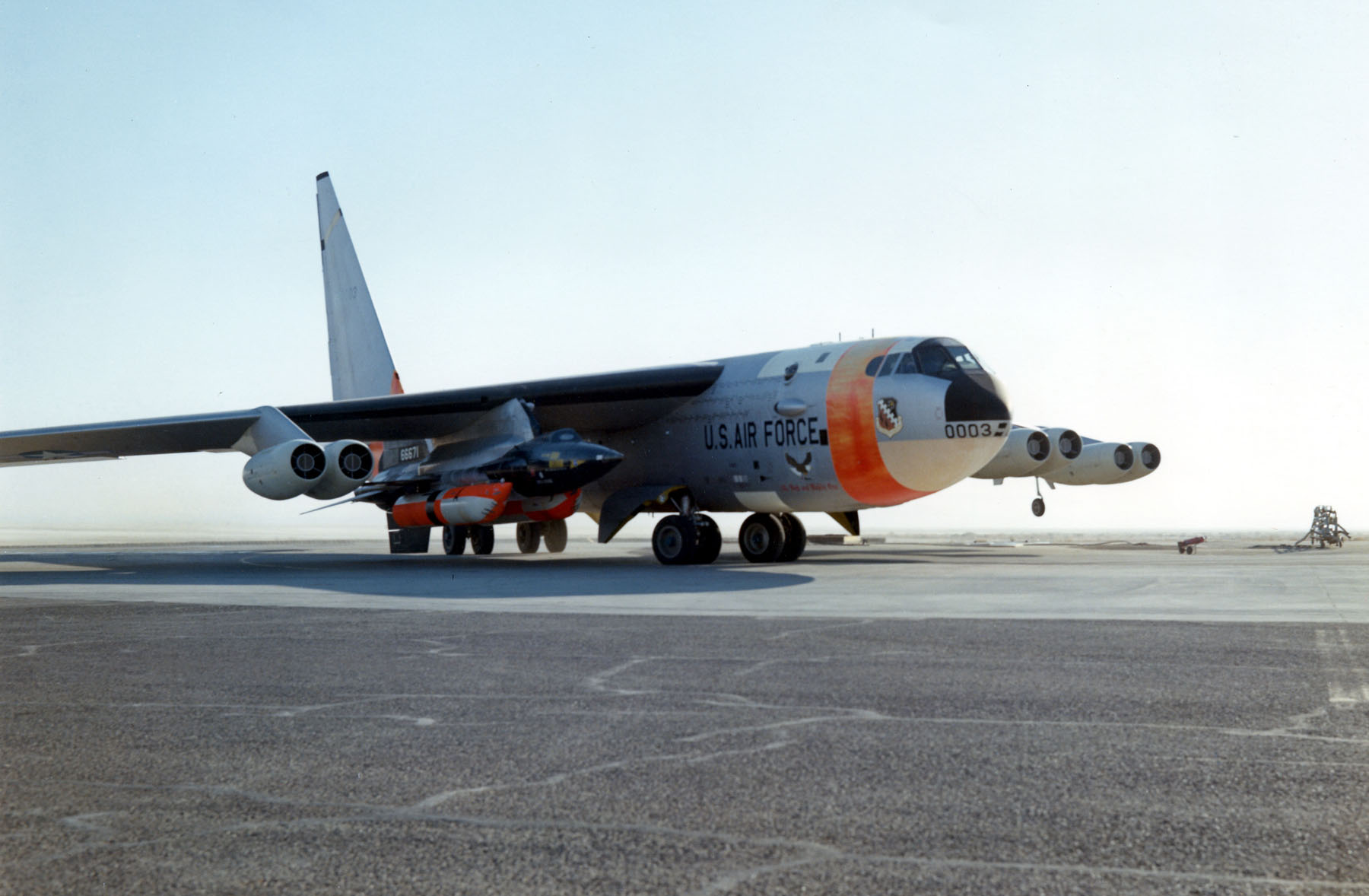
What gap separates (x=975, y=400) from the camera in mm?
18719

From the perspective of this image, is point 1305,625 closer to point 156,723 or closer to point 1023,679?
point 1023,679

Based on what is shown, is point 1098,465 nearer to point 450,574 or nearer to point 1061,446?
point 1061,446

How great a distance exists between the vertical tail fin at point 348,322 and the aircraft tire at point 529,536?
470cm

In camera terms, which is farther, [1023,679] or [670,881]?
[1023,679]

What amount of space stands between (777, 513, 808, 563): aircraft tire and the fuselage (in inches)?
38.5

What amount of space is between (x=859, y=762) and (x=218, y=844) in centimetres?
237

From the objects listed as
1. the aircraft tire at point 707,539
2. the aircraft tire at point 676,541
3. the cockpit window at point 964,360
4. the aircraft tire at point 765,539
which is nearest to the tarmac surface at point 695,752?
the cockpit window at point 964,360

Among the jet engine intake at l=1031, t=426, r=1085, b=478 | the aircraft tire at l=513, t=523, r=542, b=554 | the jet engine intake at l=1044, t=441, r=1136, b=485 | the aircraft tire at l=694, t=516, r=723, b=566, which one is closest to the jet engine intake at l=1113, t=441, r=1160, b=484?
the jet engine intake at l=1044, t=441, r=1136, b=485

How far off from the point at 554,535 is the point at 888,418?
11290mm

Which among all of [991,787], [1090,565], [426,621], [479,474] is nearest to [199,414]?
[479,474]

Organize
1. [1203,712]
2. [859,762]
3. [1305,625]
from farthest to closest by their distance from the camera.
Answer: [1305,625] < [1203,712] < [859,762]

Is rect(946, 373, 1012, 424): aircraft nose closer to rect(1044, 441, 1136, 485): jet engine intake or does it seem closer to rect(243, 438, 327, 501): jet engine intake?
rect(1044, 441, 1136, 485): jet engine intake

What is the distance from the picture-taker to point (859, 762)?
4531mm

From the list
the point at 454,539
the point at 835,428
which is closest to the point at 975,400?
the point at 835,428
